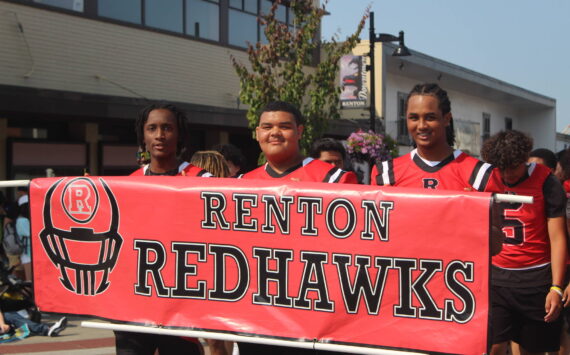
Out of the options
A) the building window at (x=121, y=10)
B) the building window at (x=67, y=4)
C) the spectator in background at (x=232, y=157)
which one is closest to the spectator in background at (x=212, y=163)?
the spectator in background at (x=232, y=157)

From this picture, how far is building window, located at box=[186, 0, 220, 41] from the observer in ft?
62.5

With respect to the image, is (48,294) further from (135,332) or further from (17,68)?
(17,68)

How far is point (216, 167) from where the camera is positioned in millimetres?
6074

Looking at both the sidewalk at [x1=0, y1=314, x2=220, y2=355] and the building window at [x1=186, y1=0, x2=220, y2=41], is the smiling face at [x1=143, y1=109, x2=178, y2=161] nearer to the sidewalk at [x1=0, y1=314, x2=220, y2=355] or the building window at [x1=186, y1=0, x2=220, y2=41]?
the sidewalk at [x1=0, y1=314, x2=220, y2=355]

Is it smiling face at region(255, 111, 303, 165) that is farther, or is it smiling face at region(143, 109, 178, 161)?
smiling face at region(143, 109, 178, 161)

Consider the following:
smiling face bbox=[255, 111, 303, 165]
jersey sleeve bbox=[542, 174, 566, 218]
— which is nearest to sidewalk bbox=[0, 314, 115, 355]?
smiling face bbox=[255, 111, 303, 165]

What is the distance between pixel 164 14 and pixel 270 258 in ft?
50.4

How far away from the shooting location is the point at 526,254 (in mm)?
5160

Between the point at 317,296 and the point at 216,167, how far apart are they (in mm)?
2487

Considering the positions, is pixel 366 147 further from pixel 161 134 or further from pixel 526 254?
pixel 161 134

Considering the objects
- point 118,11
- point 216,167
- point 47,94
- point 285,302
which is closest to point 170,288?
point 285,302

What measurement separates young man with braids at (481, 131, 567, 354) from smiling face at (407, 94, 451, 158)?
1.41 meters

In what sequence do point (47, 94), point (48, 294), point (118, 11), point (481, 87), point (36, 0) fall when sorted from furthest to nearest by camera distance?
point (481, 87)
point (118, 11)
point (36, 0)
point (47, 94)
point (48, 294)

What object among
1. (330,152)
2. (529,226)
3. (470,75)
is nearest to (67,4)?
(330,152)
